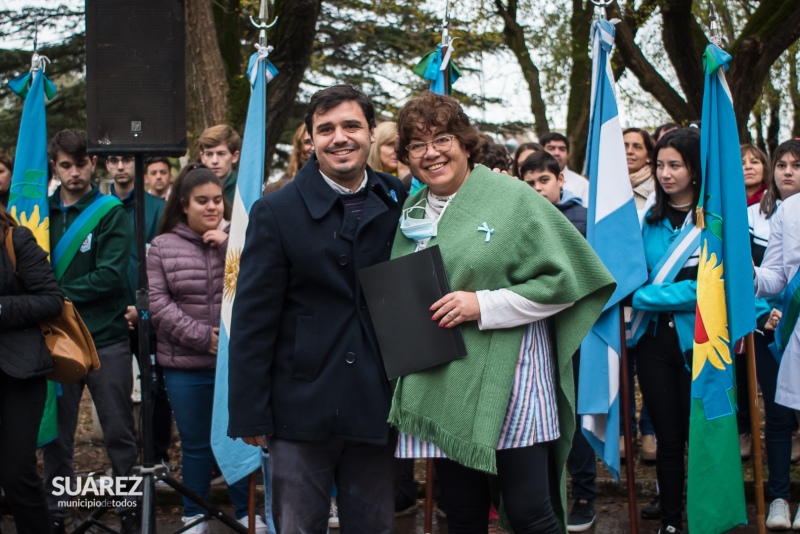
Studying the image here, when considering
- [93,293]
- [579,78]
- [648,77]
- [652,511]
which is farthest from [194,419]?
[579,78]

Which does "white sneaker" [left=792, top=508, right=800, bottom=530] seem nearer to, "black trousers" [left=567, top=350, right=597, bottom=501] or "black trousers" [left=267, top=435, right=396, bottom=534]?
"black trousers" [left=567, top=350, right=597, bottom=501]

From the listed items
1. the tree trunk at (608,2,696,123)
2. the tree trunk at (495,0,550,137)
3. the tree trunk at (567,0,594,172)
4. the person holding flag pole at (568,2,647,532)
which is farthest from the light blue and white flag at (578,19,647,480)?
the tree trunk at (495,0,550,137)

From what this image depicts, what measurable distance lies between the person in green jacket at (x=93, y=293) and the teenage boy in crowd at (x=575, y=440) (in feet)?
7.81

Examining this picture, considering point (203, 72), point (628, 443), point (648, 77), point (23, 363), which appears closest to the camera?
point (23, 363)

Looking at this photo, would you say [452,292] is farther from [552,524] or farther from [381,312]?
[552,524]

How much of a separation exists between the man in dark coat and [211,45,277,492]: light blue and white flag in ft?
4.73

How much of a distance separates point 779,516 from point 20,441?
155 inches

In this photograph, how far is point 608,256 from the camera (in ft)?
16.2

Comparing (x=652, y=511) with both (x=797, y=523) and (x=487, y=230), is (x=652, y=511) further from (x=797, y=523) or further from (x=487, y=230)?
(x=487, y=230)

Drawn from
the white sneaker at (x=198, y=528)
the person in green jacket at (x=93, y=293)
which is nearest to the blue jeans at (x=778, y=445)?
the white sneaker at (x=198, y=528)

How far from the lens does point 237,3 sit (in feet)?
33.3

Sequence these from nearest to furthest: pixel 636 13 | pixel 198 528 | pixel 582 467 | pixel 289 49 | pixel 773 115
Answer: pixel 198 528, pixel 582 467, pixel 289 49, pixel 636 13, pixel 773 115

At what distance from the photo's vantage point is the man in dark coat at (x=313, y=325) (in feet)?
11.6

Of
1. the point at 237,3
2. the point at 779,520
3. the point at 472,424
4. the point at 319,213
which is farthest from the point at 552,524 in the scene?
the point at 237,3
